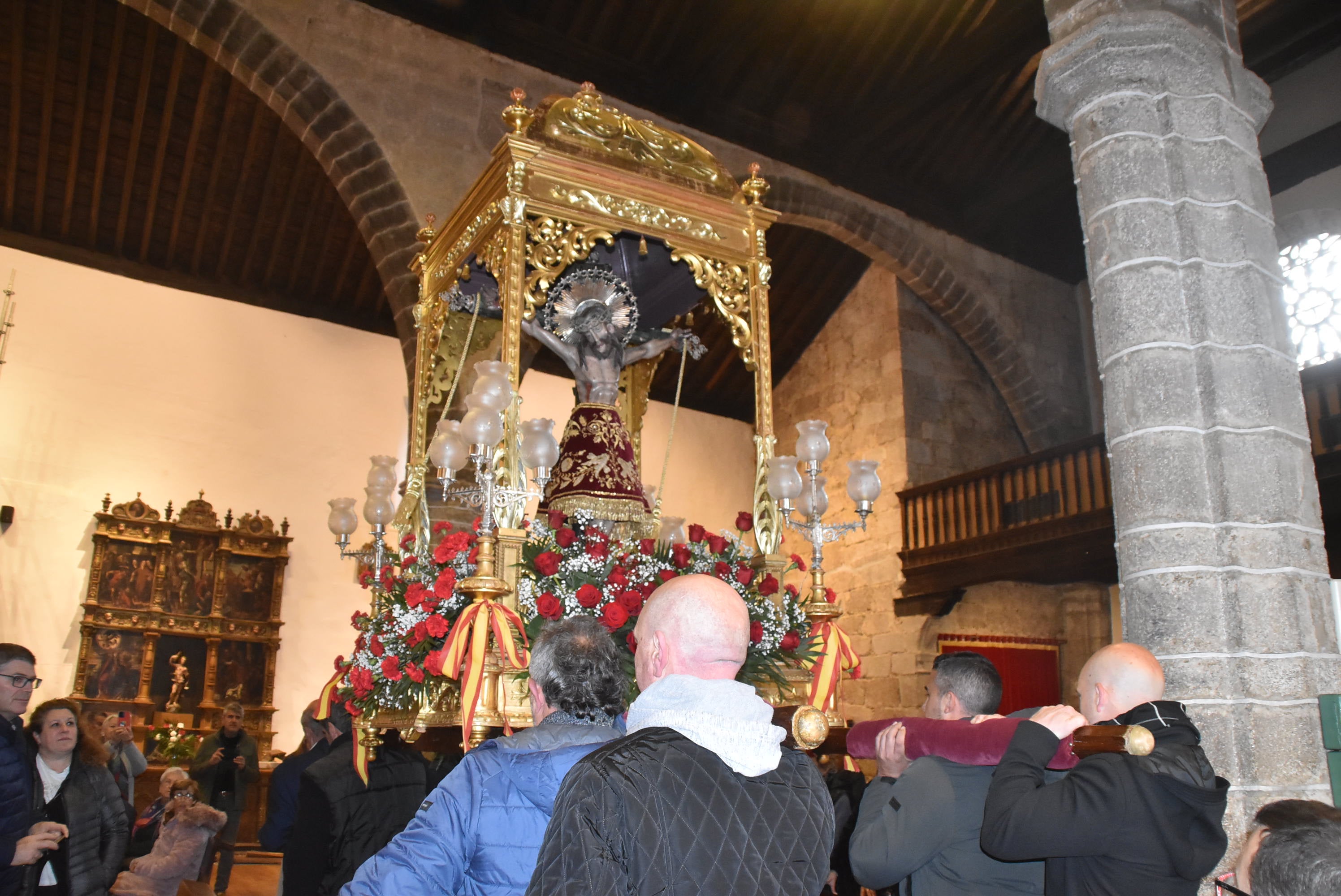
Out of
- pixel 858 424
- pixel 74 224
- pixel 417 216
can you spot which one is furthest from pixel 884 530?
pixel 74 224

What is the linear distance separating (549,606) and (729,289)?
1.69 m

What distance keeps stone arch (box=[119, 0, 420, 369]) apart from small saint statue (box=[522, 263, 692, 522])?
122 inches

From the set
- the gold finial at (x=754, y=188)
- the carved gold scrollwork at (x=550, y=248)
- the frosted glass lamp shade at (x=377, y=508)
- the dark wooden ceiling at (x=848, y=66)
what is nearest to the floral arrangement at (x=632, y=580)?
the carved gold scrollwork at (x=550, y=248)

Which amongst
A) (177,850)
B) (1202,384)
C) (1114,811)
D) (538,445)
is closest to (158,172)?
(177,850)

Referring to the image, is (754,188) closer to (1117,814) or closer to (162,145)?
(1117,814)

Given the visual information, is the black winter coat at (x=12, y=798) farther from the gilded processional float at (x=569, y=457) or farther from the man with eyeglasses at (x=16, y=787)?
the gilded processional float at (x=569, y=457)

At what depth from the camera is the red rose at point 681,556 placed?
3811 millimetres

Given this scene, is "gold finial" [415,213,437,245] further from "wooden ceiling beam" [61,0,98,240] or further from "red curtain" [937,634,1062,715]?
"red curtain" [937,634,1062,715]

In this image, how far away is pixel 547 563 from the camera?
3494mm

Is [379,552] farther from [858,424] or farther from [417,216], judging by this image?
[858,424]

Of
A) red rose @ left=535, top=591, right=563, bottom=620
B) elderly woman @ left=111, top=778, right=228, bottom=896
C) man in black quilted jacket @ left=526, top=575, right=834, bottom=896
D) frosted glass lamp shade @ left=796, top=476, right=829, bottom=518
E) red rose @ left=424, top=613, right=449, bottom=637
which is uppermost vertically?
frosted glass lamp shade @ left=796, top=476, right=829, bottom=518

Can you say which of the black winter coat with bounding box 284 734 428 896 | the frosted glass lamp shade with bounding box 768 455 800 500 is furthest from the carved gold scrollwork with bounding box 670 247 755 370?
the black winter coat with bounding box 284 734 428 896

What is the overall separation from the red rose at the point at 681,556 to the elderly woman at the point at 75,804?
6.79ft

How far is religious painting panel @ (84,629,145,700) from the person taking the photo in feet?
28.7
